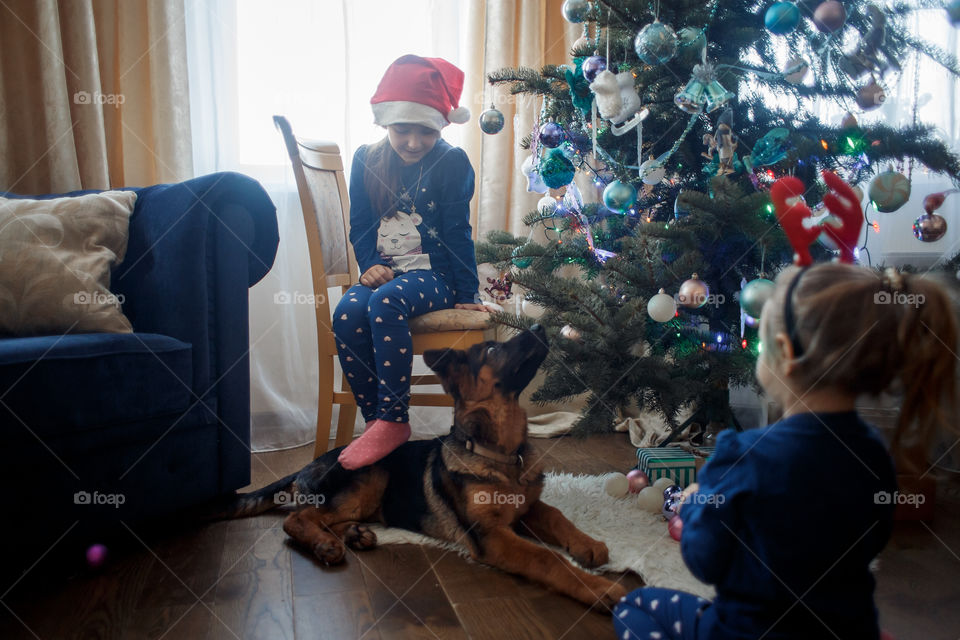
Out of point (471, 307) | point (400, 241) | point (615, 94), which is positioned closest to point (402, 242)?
point (400, 241)

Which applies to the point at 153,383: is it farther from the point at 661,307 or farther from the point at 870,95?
the point at 870,95

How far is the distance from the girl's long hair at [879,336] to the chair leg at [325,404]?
1.72 metres

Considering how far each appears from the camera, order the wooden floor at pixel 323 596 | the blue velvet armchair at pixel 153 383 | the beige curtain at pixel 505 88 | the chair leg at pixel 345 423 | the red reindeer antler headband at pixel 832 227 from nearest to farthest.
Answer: the red reindeer antler headband at pixel 832 227 → the wooden floor at pixel 323 596 → the blue velvet armchair at pixel 153 383 → the chair leg at pixel 345 423 → the beige curtain at pixel 505 88

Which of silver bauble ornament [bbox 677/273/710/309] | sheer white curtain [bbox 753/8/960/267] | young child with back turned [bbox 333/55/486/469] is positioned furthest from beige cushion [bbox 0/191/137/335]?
sheer white curtain [bbox 753/8/960/267]

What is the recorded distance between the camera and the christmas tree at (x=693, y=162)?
5.33 feet

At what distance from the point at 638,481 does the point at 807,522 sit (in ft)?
3.70

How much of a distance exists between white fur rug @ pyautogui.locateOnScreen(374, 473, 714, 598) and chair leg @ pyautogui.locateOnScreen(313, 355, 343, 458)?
57 centimetres

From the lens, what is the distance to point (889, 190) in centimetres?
163

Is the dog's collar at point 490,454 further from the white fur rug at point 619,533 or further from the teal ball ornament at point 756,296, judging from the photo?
the teal ball ornament at point 756,296

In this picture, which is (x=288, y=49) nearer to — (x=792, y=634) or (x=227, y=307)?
(x=227, y=307)

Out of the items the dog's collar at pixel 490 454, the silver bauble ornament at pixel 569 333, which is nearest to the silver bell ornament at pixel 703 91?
the silver bauble ornament at pixel 569 333

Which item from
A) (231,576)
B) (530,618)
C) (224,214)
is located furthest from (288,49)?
(530,618)

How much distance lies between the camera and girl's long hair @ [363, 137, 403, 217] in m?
2.13

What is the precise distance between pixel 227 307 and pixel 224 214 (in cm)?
26
